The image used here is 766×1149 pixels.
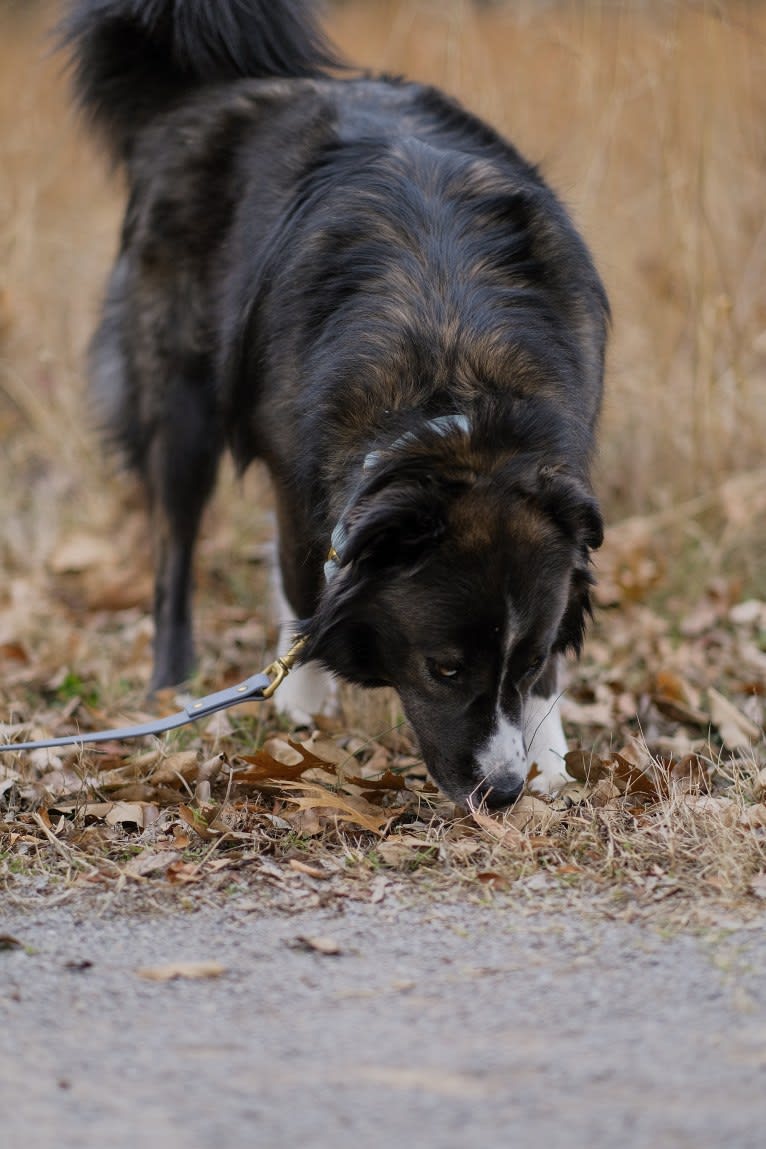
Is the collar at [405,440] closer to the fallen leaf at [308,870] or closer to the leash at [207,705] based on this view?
the leash at [207,705]

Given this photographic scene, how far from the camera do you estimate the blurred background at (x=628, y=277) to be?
5.81 meters

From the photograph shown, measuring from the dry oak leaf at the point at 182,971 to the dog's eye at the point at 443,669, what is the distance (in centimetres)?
100

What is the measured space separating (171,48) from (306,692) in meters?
2.43

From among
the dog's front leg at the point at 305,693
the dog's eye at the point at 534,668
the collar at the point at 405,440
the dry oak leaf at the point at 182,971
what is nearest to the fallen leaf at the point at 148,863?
the dry oak leaf at the point at 182,971

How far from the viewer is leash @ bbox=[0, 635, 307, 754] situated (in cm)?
349

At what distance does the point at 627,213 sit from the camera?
6898 mm

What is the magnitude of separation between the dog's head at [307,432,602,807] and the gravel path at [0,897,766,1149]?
0.57m

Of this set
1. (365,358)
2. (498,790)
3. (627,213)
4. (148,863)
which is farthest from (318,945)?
(627,213)

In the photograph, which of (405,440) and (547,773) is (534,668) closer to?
(547,773)

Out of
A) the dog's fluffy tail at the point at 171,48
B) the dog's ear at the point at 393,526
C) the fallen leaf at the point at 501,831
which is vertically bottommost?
the fallen leaf at the point at 501,831

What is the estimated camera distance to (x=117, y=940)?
2.81 meters

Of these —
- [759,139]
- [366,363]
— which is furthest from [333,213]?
[759,139]

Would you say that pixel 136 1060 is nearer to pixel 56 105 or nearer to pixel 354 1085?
pixel 354 1085

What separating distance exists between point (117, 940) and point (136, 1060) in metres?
0.57
